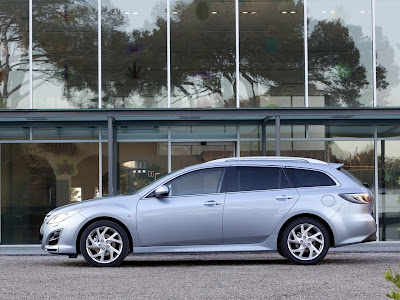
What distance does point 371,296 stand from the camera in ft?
27.9

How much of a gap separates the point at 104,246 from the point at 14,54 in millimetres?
6954

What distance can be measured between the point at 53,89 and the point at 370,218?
780 cm

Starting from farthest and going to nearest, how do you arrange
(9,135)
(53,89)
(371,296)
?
(9,135) < (53,89) < (371,296)

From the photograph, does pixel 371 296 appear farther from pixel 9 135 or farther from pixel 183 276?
pixel 9 135

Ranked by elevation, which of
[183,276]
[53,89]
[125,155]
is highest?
[53,89]

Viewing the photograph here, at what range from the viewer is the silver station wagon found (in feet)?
38.8

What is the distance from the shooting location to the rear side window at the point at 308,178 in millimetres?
12328

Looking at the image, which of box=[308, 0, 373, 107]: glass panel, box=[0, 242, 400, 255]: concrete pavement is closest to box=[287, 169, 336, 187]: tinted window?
box=[0, 242, 400, 255]: concrete pavement

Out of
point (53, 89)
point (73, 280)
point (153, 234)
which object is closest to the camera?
point (73, 280)

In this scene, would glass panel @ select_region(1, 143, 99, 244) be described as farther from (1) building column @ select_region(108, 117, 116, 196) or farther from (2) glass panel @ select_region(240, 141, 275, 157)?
(2) glass panel @ select_region(240, 141, 275, 157)

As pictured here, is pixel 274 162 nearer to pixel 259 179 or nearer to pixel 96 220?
pixel 259 179

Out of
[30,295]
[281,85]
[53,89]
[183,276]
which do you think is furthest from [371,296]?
[53,89]

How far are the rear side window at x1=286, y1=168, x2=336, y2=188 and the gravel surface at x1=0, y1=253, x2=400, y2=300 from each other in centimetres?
117

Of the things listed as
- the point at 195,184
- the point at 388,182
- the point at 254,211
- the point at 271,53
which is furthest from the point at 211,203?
the point at 388,182
